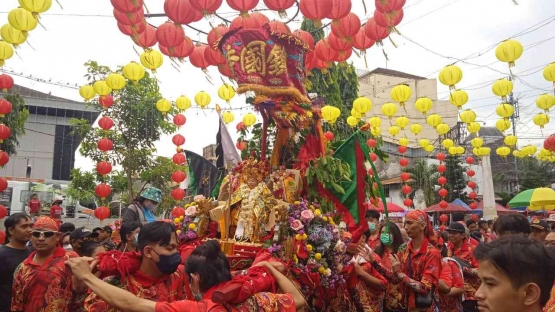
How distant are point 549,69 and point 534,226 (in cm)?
582

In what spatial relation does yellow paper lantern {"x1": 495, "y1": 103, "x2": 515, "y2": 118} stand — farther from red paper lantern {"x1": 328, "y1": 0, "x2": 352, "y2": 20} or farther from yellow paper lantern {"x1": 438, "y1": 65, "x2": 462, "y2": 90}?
red paper lantern {"x1": 328, "y1": 0, "x2": 352, "y2": 20}

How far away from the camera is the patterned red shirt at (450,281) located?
3956mm

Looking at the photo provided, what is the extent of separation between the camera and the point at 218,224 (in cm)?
492

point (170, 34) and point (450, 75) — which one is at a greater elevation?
point (450, 75)

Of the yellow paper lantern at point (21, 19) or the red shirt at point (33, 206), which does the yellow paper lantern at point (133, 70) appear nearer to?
the yellow paper lantern at point (21, 19)

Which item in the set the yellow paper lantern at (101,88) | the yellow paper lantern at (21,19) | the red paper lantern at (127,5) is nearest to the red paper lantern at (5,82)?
the yellow paper lantern at (101,88)

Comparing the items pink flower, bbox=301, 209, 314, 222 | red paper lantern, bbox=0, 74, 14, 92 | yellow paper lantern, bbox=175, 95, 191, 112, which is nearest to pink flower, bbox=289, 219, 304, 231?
pink flower, bbox=301, 209, 314, 222

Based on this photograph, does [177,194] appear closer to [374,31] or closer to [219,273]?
[374,31]

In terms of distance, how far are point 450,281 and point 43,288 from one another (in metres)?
3.24

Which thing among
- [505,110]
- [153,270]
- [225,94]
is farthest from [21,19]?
[505,110]

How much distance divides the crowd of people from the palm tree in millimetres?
19207

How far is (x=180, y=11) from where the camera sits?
18.5 feet

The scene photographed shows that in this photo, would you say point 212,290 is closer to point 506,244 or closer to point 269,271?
point 269,271

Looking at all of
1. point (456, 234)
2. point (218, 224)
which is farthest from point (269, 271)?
point (456, 234)
